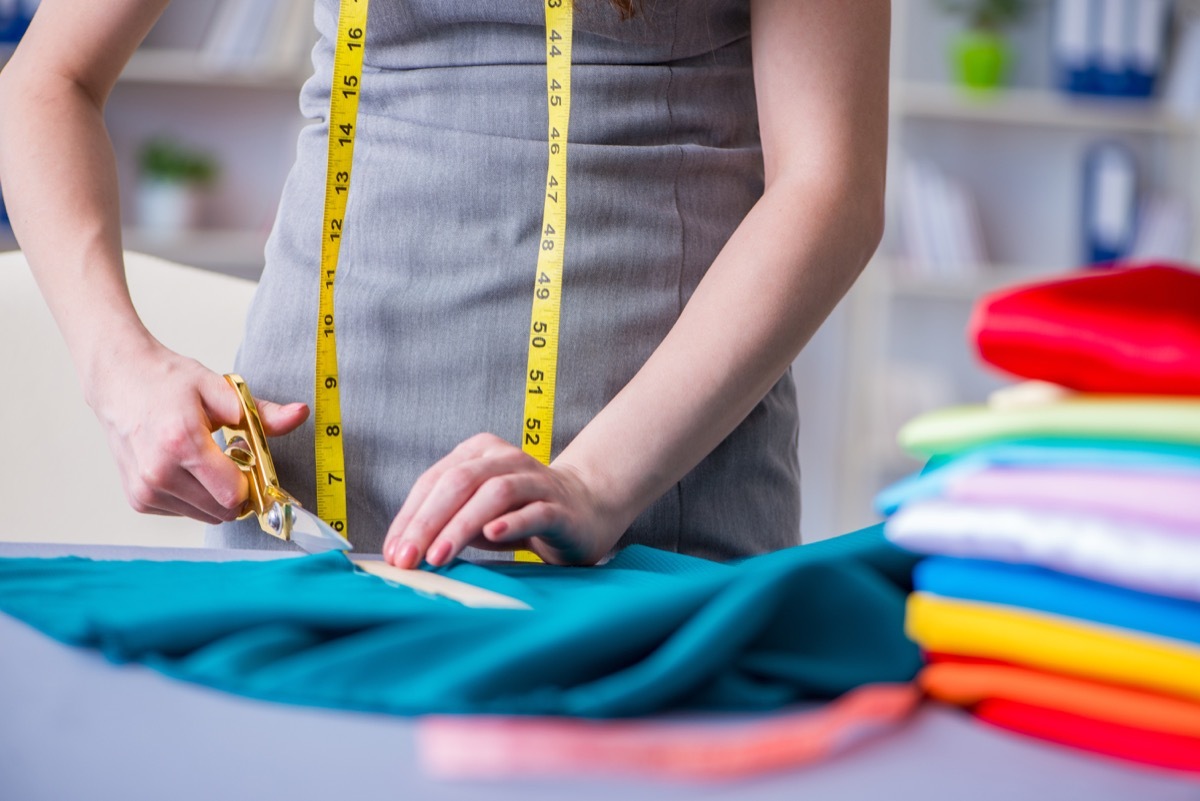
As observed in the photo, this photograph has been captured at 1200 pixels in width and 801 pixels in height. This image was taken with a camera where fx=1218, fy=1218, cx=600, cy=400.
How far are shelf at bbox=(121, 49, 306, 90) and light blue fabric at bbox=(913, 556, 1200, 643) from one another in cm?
331

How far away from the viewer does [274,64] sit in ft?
11.5

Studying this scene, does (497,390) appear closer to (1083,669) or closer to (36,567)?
(36,567)

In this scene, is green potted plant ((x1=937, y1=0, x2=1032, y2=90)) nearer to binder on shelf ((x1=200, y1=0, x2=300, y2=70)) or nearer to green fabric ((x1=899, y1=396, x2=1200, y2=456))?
binder on shelf ((x1=200, y1=0, x2=300, y2=70))

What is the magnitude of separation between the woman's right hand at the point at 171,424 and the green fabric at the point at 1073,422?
586 mm

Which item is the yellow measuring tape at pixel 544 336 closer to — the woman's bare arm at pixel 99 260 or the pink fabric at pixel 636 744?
the woman's bare arm at pixel 99 260

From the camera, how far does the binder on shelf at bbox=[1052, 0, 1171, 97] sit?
3.87m

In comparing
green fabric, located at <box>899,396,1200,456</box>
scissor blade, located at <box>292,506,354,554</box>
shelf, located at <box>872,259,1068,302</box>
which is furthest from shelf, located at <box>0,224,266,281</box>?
green fabric, located at <box>899,396,1200,456</box>

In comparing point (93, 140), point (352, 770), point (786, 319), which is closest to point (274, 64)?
point (93, 140)

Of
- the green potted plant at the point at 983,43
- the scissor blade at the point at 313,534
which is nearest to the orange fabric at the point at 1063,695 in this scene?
the scissor blade at the point at 313,534

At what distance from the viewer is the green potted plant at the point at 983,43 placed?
13.0ft

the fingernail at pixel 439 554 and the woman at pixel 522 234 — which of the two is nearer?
the fingernail at pixel 439 554

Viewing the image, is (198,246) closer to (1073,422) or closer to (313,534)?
(313,534)

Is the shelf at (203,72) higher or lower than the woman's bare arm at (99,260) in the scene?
higher

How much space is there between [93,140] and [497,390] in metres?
0.48
